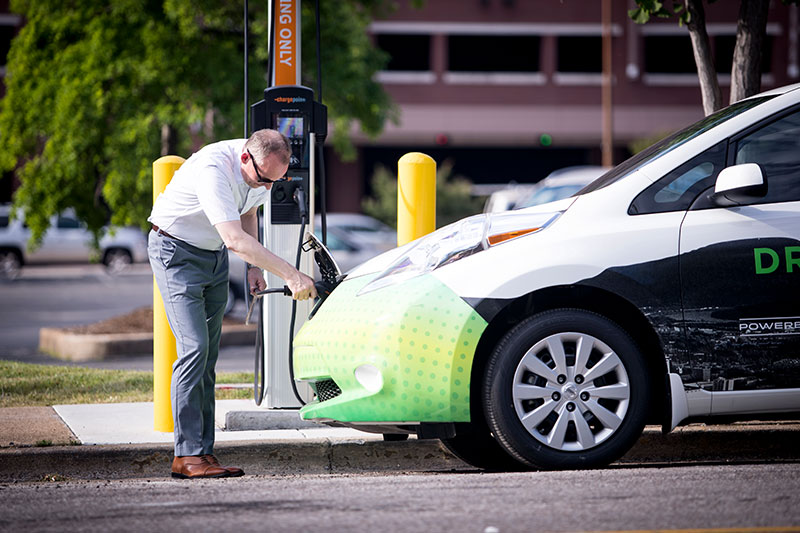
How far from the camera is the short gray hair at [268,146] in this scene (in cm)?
555

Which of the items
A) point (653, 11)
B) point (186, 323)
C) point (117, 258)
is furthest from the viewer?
point (117, 258)

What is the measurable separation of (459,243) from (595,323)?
2.44ft

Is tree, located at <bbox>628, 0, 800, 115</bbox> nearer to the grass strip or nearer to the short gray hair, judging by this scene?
the short gray hair

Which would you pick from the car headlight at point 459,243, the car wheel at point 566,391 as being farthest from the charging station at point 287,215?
the car wheel at point 566,391

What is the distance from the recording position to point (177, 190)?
571 centimetres

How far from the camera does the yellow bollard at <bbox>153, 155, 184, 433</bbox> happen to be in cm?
652

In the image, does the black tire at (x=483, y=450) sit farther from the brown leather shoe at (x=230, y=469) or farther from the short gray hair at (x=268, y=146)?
the short gray hair at (x=268, y=146)

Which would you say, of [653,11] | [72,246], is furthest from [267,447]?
[72,246]

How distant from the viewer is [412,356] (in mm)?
5195

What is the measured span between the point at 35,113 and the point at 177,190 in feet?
27.3

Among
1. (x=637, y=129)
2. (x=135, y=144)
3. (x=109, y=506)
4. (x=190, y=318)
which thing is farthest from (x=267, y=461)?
(x=637, y=129)

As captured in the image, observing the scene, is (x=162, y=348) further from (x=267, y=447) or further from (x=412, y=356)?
(x=412, y=356)

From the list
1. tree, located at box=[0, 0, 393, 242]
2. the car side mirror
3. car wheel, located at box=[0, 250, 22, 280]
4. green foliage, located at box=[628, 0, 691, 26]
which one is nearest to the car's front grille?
the car side mirror

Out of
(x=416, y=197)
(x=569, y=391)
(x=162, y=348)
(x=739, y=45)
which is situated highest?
(x=739, y=45)
